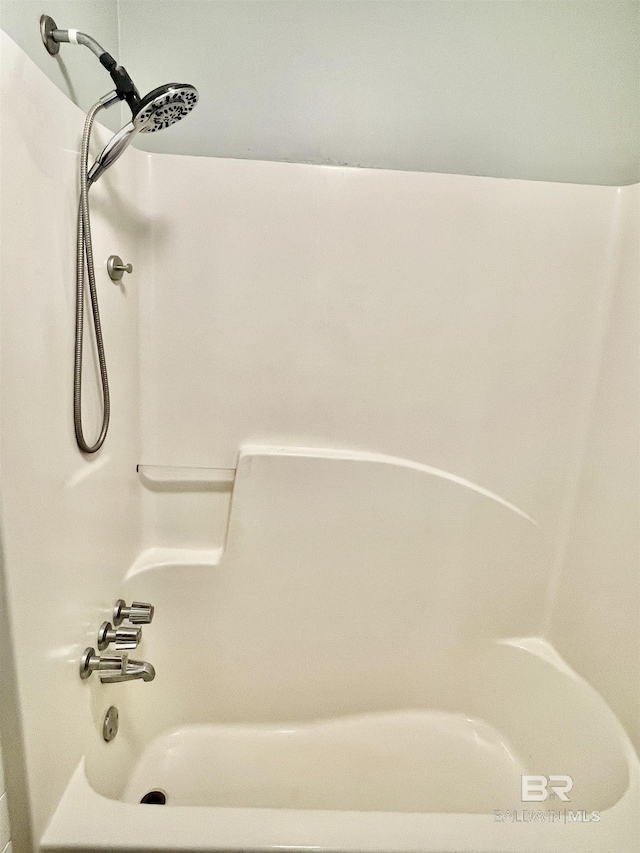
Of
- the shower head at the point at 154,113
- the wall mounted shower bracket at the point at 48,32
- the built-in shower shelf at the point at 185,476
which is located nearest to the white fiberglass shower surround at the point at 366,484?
the built-in shower shelf at the point at 185,476

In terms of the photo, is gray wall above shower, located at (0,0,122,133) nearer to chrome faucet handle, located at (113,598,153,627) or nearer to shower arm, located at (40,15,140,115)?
shower arm, located at (40,15,140,115)

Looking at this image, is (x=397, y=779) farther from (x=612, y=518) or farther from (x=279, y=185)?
(x=279, y=185)

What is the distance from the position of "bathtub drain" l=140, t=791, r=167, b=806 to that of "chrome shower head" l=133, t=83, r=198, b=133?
4.72ft

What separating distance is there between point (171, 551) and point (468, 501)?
83 centimetres

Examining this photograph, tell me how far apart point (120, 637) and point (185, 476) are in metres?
0.45

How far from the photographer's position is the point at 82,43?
82 centimetres

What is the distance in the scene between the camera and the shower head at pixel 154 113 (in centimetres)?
82

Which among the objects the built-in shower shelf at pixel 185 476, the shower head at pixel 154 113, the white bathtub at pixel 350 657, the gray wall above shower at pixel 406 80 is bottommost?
the white bathtub at pixel 350 657

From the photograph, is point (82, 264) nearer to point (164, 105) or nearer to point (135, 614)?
point (164, 105)

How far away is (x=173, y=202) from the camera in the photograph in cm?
120

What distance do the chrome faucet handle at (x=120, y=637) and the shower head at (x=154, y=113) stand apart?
0.89 metres

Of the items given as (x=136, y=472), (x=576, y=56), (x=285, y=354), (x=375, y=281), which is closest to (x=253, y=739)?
(x=136, y=472)

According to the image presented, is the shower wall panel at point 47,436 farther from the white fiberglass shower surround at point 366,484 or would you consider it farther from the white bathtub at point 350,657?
the white bathtub at point 350,657

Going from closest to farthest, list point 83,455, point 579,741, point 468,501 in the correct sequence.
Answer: point 83,455 → point 579,741 → point 468,501
